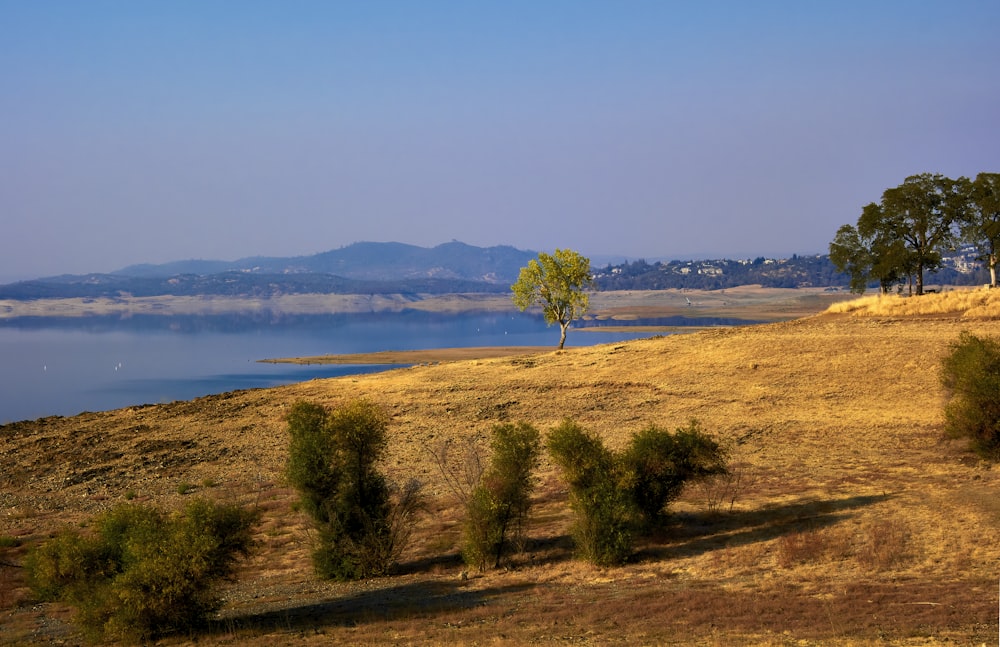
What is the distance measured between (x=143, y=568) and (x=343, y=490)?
6956mm

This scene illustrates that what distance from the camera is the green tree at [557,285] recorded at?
65.8 m

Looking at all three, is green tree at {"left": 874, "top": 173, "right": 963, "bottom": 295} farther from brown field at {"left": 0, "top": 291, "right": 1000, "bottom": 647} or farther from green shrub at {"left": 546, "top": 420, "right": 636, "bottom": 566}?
green shrub at {"left": 546, "top": 420, "right": 636, "bottom": 566}

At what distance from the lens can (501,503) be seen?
2358 cm

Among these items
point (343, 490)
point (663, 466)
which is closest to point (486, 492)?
point (343, 490)

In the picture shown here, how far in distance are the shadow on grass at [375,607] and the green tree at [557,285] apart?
44.3 metres

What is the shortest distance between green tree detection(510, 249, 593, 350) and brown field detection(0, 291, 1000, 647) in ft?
30.9

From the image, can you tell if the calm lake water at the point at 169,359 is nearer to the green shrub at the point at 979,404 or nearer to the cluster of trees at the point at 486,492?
the cluster of trees at the point at 486,492

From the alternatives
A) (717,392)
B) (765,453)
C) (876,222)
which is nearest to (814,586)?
(765,453)

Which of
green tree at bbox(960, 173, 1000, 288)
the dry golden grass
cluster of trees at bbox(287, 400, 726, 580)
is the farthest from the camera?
green tree at bbox(960, 173, 1000, 288)

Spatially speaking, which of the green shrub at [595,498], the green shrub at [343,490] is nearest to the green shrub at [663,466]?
the green shrub at [595,498]

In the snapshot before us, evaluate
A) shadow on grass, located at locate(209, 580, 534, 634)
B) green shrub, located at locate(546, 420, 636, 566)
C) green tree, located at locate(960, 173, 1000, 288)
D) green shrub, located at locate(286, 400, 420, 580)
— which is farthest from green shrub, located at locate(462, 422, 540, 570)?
green tree, located at locate(960, 173, 1000, 288)

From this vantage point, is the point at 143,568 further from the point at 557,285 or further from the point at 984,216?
the point at 984,216

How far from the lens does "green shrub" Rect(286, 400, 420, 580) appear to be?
23922mm

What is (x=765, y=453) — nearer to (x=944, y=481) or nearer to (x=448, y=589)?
(x=944, y=481)
